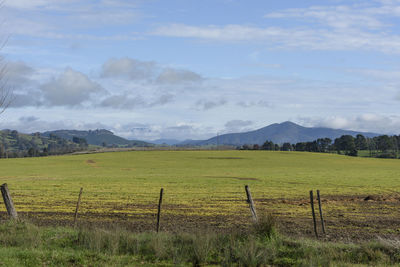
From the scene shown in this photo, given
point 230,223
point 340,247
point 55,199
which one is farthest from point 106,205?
point 340,247

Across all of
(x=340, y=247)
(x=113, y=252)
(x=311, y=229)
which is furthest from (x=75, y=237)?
(x=311, y=229)

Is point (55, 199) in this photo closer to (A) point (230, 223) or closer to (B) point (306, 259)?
(A) point (230, 223)

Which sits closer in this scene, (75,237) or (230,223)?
(75,237)

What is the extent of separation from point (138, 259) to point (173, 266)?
1382 millimetres

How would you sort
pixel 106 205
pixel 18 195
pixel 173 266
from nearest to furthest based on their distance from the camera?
1. pixel 173 266
2. pixel 106 205
3. pixel 18 195

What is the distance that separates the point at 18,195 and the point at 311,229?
26.3m

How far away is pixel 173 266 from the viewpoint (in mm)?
11844

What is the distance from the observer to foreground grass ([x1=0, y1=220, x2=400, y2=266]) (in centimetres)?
1211

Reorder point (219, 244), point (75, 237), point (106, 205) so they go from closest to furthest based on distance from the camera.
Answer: point (219, 244) < point (75, 237) < point (106, 205)

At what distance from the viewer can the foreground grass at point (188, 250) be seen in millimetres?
12109

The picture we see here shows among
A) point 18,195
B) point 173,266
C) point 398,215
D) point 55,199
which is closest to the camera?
point 173,266

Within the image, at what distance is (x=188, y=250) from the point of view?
42.8 feet

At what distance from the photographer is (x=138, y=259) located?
12.6m

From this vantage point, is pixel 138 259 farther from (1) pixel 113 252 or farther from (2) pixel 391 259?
(2) pixel 391 259
